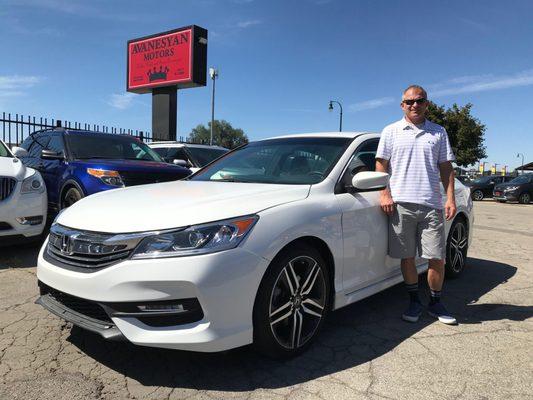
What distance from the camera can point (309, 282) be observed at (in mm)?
3100

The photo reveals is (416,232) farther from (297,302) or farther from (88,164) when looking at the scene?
(88,164)

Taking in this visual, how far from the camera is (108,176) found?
19.5 feet

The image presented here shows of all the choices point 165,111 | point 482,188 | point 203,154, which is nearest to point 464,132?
point 482,188

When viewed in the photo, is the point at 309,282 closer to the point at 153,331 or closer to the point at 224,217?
the point at 224,217

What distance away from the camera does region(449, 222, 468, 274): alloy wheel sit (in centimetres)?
505

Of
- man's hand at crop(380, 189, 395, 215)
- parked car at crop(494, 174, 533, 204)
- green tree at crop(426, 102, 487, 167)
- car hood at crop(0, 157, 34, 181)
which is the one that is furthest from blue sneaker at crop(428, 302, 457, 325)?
green tree at crop(426, 102, 487, 167)

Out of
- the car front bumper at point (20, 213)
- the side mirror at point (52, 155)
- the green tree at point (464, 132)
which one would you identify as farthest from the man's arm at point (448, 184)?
the green tree at point (464, 132)

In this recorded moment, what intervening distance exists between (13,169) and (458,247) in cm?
530

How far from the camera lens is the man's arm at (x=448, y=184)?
3.72m

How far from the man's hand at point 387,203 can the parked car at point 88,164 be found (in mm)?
3553

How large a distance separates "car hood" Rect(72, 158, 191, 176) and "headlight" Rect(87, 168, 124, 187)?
0.21 ft

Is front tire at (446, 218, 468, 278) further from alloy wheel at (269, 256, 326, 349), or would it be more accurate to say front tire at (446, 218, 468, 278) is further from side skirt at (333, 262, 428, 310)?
alloy wheel at (269, 256, 326, 349)

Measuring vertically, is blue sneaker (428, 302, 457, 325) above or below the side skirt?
below

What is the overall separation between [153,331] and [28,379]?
847 mm
